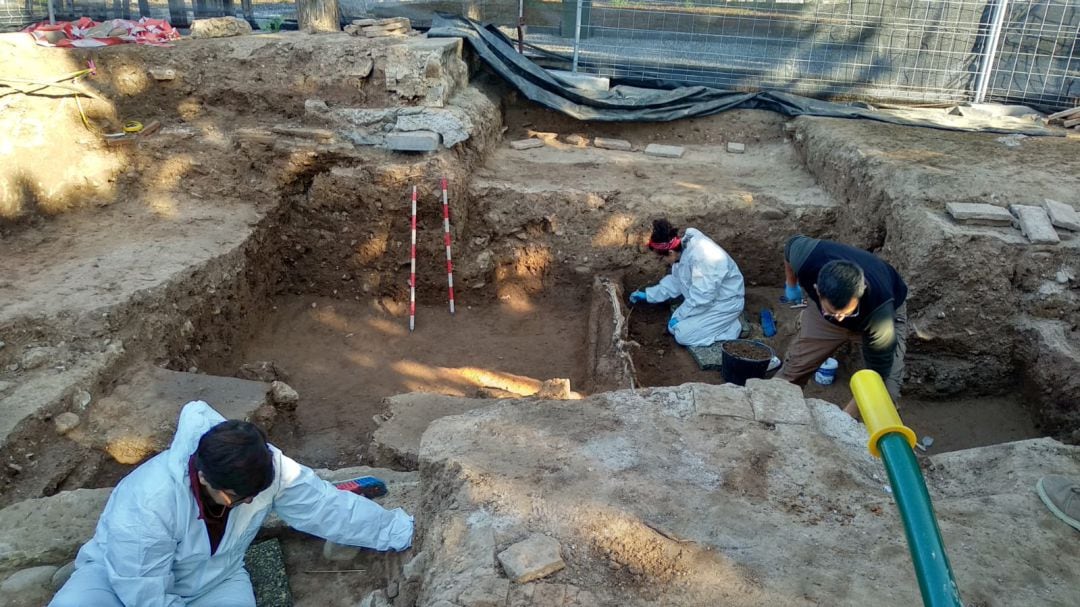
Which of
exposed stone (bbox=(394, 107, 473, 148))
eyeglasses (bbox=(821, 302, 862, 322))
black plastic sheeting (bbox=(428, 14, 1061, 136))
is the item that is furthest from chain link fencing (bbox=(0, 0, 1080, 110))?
eyeglasses (bbox=(821, 302, 862, 322))

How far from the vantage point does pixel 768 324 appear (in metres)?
6.78

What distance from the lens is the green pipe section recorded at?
1530 millimetres

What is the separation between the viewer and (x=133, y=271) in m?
5.71

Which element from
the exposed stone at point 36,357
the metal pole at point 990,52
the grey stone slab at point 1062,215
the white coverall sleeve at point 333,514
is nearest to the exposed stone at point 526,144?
the grey stone slab at point 1062,215

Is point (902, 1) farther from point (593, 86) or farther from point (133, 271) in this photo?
point (133, 271)

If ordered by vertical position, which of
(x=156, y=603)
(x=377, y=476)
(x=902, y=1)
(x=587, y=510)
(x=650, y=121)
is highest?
(x=902, y=1)

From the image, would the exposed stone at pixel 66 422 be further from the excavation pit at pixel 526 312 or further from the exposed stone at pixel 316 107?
the exposed stone at pixel 316 107

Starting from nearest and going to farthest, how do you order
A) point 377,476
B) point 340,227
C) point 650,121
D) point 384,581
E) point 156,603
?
point 156,603 → point 384,581 → point 377,476 → point 340,227 → point 650,121

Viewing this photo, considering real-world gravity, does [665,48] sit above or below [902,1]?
below

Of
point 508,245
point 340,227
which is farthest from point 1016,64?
point 340,227

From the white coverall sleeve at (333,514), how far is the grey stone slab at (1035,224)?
5148 mm

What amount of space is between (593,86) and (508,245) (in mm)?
2899

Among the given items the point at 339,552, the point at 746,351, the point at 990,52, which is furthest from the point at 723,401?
the point at 990,52

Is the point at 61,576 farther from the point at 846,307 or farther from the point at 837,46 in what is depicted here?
the point at 837,46
